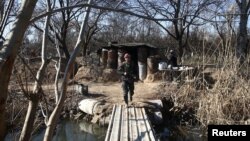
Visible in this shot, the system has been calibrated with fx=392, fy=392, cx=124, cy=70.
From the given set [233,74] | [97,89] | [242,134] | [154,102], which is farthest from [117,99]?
[242,134]

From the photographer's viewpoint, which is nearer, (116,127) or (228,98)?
(116,127)

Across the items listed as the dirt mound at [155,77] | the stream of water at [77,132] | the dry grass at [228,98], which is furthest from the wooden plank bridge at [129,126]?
the dirt mound at [155,77]

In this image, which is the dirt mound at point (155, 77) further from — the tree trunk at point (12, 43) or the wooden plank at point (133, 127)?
the tree trunk at point (12, 43)

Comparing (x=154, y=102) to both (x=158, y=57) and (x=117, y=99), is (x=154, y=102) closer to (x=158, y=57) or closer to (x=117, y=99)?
(x=117, y=99)

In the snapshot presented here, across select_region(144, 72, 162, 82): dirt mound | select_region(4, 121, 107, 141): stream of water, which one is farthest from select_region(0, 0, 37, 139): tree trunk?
select_region(144, 72, 162, 82): dirt mound

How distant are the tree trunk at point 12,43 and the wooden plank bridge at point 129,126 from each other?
20.2ft

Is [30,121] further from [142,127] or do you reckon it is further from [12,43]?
[142,127]

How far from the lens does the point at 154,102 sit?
48.7 ft

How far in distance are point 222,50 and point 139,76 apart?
10.2 metres

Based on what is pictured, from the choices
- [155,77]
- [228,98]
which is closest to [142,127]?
[228,98]

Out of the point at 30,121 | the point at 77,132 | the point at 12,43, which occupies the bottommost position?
the point at 77,132

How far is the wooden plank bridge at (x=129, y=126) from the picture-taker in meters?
8.63

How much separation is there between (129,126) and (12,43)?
7799 mm

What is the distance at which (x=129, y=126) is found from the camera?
993cm
